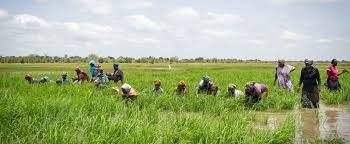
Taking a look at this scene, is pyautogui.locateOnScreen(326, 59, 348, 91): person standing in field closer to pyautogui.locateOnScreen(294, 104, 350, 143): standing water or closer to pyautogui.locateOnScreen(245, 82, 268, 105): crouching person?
pyautogui.locateOnScreen(294, 104, 350, 143): standing water

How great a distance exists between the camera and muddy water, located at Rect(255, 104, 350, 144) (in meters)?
7.64

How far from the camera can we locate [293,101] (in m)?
11.8

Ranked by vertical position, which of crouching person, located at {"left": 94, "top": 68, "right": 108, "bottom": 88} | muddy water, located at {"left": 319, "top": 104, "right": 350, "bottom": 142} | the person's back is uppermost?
the person's back

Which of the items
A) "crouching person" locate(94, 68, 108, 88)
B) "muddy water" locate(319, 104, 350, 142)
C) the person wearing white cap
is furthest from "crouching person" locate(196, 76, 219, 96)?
"crouching person" locate(94, 68, 108, 88)

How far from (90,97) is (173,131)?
398cm

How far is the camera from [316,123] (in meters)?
9.12

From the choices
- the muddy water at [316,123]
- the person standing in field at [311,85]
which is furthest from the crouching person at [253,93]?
the person standing in field at [311,85]

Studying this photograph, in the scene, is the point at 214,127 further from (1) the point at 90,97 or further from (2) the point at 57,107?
(1) the point at 90,97

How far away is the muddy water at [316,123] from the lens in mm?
7640

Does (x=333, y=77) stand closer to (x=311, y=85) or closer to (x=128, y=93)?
(x=311, y=85)

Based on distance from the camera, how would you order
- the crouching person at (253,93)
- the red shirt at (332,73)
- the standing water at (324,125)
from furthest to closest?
the red shirt at (332,73), the crouching person at (253,93), the standing water at (324,125)

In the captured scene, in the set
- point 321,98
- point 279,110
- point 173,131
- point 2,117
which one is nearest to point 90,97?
point 2,117

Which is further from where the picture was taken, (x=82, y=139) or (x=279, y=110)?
(x=279, y=110)

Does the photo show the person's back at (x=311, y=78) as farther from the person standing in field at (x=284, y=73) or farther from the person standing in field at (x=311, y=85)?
the person standing in field at (x=284, y=73)
